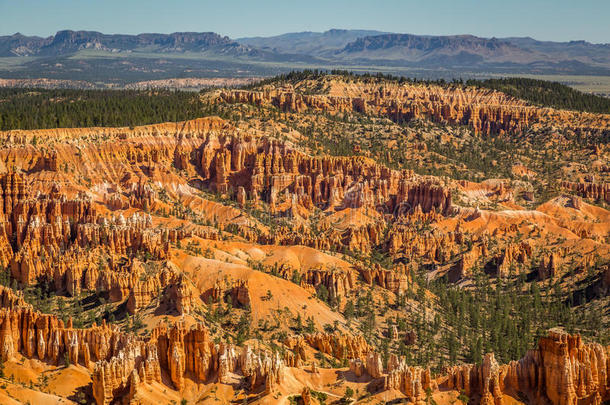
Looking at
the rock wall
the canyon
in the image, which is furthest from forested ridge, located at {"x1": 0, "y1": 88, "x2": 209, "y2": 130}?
the rock wall

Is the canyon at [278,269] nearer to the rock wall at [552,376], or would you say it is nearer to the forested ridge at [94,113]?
the rock wall at [552,376]

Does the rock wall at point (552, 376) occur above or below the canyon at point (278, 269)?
above

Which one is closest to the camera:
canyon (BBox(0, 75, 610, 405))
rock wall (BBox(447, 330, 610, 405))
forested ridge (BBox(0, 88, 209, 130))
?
rock wall (BBox(447, 330, 610, 405))

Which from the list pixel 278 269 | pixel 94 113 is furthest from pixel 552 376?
pixel 94 113

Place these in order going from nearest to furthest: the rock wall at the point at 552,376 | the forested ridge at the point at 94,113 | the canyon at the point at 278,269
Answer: the rock wall at the point at 552,376, the canyon at the point at 278,269, the forested ridge at the point at 94,113

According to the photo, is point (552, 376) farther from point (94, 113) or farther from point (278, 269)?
point (94, 113)

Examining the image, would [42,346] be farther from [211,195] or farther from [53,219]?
[211,195]

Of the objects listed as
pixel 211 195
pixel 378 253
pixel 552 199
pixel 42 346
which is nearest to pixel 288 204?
pixel 211 195

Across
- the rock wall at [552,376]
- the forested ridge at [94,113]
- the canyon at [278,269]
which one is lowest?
the canyon at [278,269]

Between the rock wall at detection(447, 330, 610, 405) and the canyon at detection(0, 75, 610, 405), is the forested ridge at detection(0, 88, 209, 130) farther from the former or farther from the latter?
the rock wall at detection(447, 330, 610, 405)

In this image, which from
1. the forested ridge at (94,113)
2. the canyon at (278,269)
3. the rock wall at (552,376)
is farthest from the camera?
the forested ridge at (94,113)

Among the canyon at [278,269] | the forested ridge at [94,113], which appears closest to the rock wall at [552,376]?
the canyon at [278,269]
